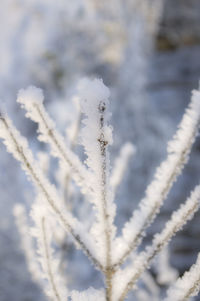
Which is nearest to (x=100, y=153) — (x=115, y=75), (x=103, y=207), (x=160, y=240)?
(x=103, y=207)

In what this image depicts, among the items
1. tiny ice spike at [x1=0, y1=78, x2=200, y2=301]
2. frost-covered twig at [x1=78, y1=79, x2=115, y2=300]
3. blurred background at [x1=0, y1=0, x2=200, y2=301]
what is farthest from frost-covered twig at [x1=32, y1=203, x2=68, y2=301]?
blurred background at [x1=0, y1=0, x2=200, y2=301]

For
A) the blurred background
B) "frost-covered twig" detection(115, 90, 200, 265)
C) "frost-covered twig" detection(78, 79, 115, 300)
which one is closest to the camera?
"frost-covered twig" detection(78, 79, 115, 300)

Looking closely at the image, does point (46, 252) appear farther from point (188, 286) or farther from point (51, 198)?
point (188, 286)

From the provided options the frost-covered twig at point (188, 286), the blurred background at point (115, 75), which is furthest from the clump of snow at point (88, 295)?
the blurred background at point (115, 75)

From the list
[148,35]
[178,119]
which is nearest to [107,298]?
[178,119]

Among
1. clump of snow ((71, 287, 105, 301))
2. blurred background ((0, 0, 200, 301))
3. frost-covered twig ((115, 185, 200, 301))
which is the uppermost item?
blurred background ((0, 0, 200, 301))

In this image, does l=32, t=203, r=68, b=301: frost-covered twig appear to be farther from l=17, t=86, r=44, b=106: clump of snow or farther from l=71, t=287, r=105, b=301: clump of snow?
l=17, t=86, r=44, b=106: clump of snow

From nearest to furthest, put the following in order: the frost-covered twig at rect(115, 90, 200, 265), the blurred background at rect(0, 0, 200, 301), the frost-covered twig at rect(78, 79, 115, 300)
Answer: the frost-covered twig at rect(78, 79, 115, 300) → the frost-covered twig at rect(115, 90, 200, 265) → the blurred background at rect(0, 0, 200, 301)
